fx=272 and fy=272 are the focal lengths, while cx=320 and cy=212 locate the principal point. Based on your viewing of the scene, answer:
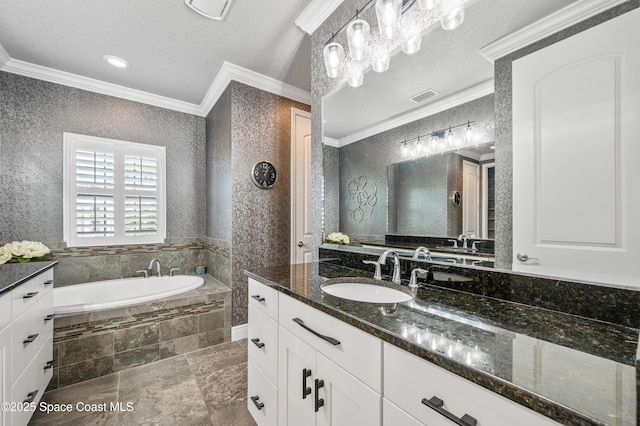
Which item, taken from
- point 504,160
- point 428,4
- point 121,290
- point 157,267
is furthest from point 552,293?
point 121,290

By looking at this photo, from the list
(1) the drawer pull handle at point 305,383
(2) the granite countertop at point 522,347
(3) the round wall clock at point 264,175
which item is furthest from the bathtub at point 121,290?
(2) the granite countertop at point 522,347

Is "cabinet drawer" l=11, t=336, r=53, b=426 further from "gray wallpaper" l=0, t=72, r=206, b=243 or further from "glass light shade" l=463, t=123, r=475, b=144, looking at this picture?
"glass light shade" l=463, t=123, r=475, b=144

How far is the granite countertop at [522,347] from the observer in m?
0.47

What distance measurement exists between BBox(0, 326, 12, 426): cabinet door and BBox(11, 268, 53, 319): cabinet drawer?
0.12 meters

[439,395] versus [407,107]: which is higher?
[407,107]

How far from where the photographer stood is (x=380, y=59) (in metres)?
1.53

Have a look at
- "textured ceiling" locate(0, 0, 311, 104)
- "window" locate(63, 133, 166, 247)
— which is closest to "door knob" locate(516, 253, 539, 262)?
"textured ceiling" locate(0, 0, 311, 104)

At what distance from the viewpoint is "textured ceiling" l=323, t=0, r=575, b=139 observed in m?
1.03

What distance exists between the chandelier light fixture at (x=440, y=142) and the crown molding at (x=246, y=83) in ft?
6.71

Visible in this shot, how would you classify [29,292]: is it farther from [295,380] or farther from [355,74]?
[355,74]

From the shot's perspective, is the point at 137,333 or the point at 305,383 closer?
the point at 305,383

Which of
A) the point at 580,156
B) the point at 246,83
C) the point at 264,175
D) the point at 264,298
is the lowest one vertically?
the point at 264,298

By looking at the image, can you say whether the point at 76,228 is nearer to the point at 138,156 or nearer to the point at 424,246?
the point at 138,156

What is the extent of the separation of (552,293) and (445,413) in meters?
0.60
